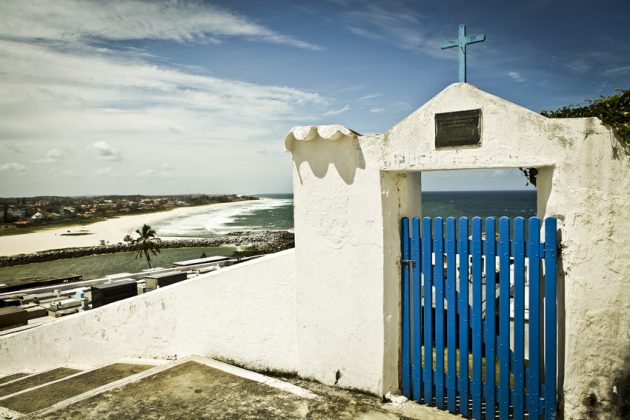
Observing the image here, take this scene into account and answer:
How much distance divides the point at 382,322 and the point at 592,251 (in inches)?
82.2

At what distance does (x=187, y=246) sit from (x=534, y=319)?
6440 centimetres

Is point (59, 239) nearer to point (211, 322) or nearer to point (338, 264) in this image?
point (211, 322)

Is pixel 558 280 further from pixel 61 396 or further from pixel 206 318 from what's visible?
pixel 61 396

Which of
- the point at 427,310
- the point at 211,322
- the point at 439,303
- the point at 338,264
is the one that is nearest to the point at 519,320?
the point at 439,303

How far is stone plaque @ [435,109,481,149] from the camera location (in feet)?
12.1

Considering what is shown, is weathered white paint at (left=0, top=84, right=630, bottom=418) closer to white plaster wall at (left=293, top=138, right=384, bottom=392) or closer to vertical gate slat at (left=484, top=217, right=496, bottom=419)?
white plaster wall at (left=293, top=138, right=384, bottom=392)

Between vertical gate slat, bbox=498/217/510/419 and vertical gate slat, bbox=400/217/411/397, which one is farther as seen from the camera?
vertical gate slat, bbox=400/217/411/397

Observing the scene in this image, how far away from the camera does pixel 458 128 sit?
377 cm

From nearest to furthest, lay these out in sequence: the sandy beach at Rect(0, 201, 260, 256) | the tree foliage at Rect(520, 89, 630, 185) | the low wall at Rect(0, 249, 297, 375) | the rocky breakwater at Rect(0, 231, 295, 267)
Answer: the tree foliage at Rect(520, 89, 630, 185) → the low wall at Rect(0, 249, 297, 375) → the rocky breakwater at Rect(0, 231, 295, 267) → the sandy beach at Rect(0, 201, 260, 256)

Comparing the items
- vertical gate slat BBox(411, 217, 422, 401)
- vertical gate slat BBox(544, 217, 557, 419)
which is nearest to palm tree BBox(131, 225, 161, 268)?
vertical gate slat BBox(411, 217, 422, 401)

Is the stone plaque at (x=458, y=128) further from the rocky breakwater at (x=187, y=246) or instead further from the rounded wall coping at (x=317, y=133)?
the rocky breakwater at (x=187, y=246)

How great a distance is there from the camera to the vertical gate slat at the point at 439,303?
395 cm

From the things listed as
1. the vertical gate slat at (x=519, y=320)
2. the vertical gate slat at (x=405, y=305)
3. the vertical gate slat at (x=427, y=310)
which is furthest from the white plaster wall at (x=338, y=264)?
the vertical gate slat at (x=519, y=320)

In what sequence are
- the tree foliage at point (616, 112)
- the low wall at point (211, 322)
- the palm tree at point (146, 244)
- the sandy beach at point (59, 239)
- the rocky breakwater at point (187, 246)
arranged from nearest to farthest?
the tree foliage at point (616, 112)
the low wall at point (211, 322)
the palm tree at point (146, 244)
the rocky breakwater at point (187, 246)
the sandy beach at point (59, 239)
